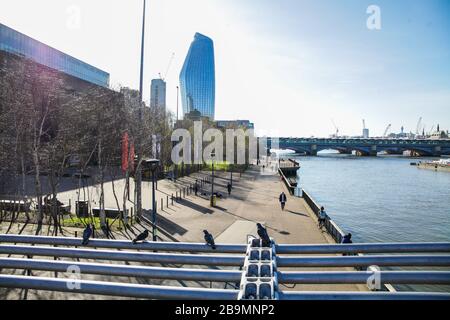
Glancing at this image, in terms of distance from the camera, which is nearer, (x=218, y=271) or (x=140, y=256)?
(x=218, y=271)

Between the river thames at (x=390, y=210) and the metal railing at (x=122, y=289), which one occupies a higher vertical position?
the metal railing at (x=122, y=289)

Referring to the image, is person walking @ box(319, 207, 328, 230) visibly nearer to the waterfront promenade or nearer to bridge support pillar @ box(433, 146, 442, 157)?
the waterfront promenade

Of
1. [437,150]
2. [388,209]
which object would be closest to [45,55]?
[388,209]

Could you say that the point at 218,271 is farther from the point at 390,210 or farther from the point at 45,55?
the point at 45,55

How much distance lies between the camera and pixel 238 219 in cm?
2417

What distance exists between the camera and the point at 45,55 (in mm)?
86375

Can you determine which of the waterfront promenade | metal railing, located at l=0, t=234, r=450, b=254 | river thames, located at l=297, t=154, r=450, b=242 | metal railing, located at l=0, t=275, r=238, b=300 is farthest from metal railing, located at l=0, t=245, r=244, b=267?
river thames, located at l=297, t=154, r=450, b=242

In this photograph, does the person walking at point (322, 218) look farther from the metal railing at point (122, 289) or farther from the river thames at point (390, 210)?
the metal railing at point (122, 289)

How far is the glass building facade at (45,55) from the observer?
72500 mm

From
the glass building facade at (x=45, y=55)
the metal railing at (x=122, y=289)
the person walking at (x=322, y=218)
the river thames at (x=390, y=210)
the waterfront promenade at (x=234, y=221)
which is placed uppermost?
the glass building facade at (x=45, y=55)

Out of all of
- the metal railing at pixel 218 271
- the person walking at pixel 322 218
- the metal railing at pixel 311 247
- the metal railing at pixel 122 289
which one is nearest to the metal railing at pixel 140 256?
the metal railing at pixel 218 271

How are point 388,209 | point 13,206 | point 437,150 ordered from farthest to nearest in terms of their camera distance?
point 437,150 → point 388,209 → point 13,206

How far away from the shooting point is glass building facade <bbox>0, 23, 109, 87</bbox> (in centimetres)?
7250

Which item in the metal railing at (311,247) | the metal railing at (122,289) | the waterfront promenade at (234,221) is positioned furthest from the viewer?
the waterfront promenade at (234,221)
